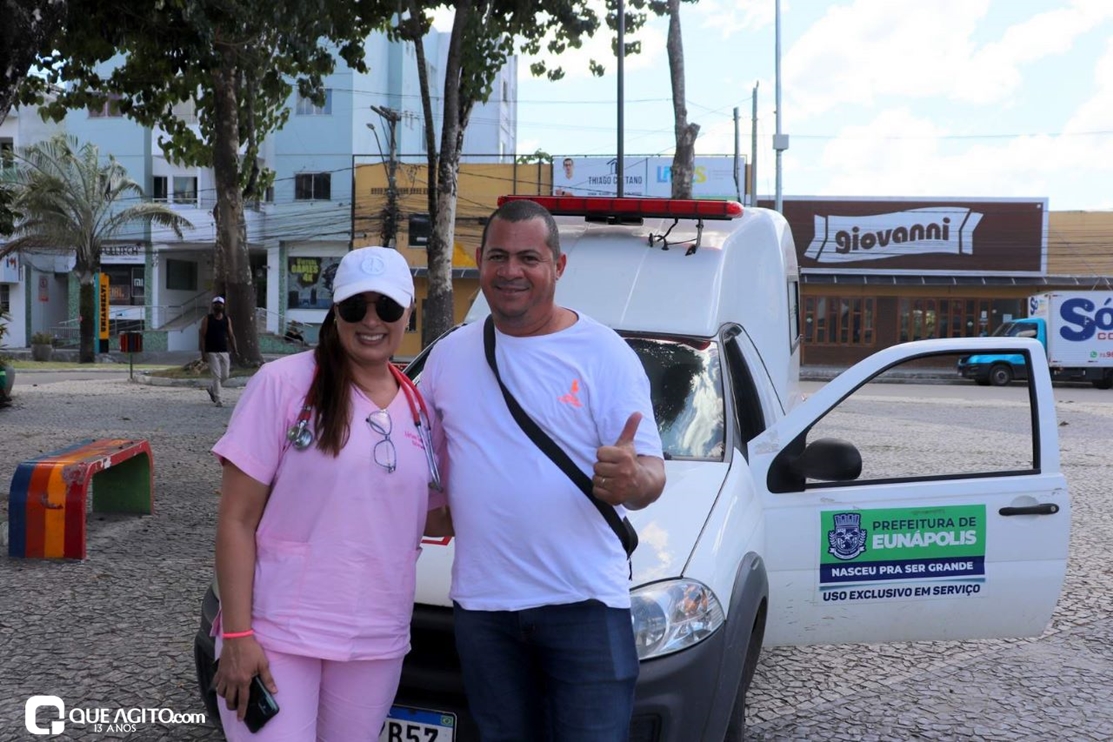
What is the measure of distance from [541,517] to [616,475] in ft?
0.73

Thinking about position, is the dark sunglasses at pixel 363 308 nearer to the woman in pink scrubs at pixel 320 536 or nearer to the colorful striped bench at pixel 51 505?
the woman in pink scrubs at pixel 320 536

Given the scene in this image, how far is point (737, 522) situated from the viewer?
12.0 feet

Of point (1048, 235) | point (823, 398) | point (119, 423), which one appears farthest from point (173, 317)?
point (823, 398)

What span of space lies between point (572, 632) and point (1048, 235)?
39.1m

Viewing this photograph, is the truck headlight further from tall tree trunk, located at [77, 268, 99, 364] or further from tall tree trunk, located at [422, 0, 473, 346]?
tall tree trunk, located at [77, 268, 99, 364]

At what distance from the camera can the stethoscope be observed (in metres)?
2.36

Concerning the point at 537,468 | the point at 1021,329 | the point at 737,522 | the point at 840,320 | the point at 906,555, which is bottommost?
the point at 906,555

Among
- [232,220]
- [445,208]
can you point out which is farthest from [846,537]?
[232,220]

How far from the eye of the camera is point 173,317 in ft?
144

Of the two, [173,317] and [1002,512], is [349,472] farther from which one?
[173,317]

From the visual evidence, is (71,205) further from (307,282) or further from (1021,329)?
(1021,329)

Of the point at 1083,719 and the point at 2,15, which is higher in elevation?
the point at 2,15

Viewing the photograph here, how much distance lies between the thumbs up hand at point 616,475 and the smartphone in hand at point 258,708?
2.80 feet

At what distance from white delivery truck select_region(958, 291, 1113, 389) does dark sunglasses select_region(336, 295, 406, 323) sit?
1151 inches
